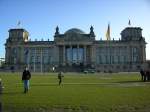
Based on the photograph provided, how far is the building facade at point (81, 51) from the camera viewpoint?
17025 centimetres

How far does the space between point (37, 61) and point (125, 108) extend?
517 ft

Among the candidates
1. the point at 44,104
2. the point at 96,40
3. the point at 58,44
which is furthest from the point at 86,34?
the point at 44,104

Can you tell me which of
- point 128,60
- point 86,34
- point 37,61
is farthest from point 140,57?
point 37,61

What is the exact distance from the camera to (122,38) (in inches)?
7195

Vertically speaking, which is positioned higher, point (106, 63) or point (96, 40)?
point (96, 40)

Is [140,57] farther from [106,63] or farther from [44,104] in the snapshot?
[44,104]

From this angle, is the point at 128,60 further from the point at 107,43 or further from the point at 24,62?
the point at 24,62

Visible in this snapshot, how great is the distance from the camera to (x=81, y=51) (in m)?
172

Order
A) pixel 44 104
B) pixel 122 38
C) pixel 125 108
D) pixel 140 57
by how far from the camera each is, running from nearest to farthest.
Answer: pixel 125 108 < pixel 44 104 < pixel 140 57 < pixel 122 38

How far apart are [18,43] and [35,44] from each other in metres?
10.4

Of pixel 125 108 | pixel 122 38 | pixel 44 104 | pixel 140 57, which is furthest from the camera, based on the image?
pixel 122 38

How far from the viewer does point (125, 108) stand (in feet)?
54.2

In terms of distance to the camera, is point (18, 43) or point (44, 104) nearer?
point (44, 104)

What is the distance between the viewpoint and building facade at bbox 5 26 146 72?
170 metres
